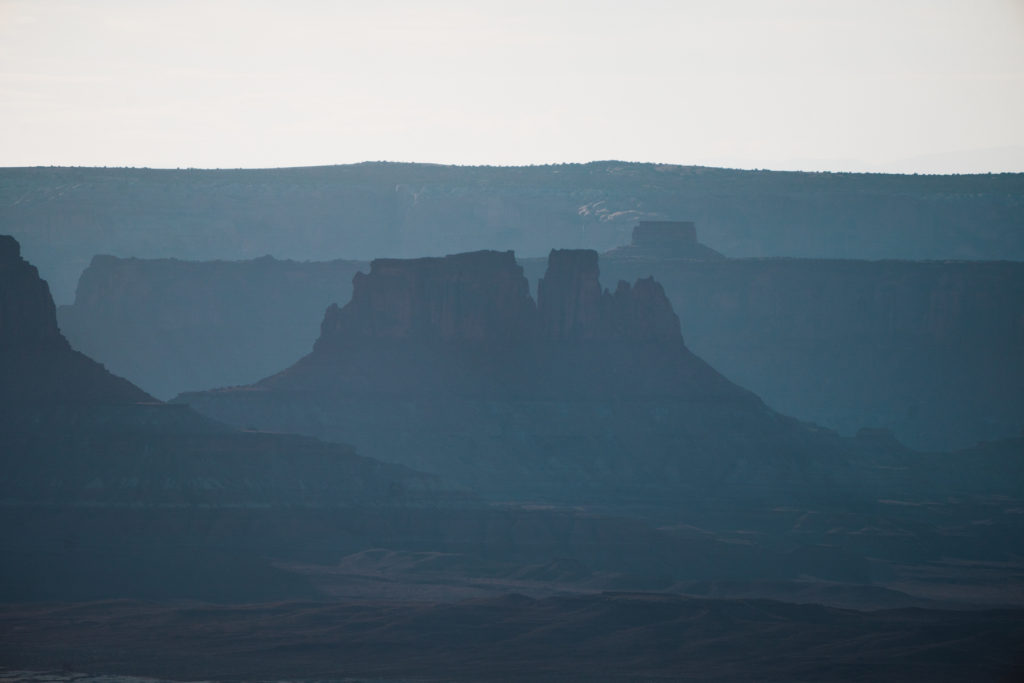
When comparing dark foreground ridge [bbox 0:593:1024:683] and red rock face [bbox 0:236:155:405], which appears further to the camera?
red rock face [bbox 0:236:155:405]

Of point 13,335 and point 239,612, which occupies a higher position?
point 13,335

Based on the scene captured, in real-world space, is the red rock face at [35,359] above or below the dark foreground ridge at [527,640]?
above

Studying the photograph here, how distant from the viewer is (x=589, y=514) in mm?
176875

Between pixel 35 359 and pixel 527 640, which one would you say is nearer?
pixel 527 640

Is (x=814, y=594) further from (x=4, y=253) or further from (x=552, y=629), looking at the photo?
(x=4, y=253)

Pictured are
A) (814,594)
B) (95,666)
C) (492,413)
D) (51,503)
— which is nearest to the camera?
(95,666)

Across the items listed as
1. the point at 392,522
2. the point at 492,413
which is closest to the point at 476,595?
the point at 392,522

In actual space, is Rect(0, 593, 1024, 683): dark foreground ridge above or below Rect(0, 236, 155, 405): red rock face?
below

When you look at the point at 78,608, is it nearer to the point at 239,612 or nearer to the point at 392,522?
the point at 239,612

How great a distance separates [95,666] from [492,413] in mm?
64813

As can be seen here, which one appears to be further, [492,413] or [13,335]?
[492,413]

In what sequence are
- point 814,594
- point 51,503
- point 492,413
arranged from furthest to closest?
point 492,413, point 814,594, point 51,503

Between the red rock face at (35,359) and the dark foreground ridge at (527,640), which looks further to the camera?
the red rock face at (35,359)

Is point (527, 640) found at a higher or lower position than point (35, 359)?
lower
